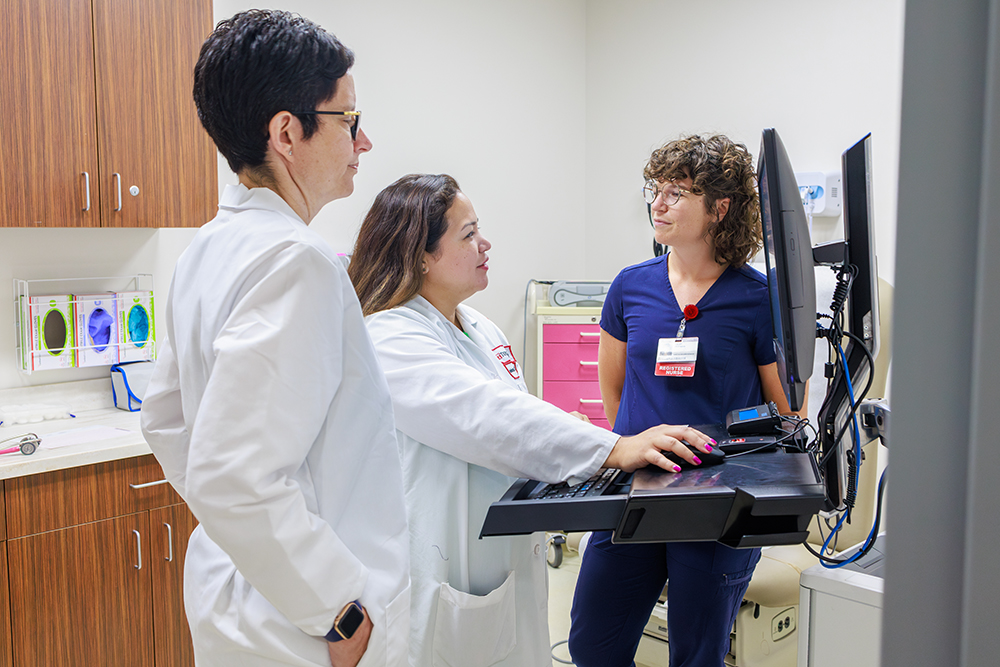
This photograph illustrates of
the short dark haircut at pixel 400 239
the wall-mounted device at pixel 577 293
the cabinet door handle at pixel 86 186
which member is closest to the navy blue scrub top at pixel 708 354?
the short dark haircut at pixel 400 239

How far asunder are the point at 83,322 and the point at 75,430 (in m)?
0.44

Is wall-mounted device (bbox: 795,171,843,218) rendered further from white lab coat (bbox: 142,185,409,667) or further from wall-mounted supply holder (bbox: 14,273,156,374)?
white lab coat (bbox: 142,185,409,667)

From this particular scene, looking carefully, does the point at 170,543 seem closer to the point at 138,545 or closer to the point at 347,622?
the point at 138,545

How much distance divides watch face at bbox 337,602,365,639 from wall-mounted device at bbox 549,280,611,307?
2955mm

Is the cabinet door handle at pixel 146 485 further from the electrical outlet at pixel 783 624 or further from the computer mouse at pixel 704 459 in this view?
the electrical outlet at pixel 783 624

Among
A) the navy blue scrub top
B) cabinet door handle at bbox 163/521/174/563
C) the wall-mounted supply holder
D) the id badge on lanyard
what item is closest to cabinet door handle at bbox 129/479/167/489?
cabinet door handle at bbox 163/521/174/563

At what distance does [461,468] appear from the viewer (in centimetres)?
135

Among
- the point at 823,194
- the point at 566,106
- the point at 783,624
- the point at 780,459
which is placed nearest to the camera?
the point at 780,459

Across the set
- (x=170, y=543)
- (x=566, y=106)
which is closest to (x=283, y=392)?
(x=170, y=543)

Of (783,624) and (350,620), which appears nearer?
(350,620)

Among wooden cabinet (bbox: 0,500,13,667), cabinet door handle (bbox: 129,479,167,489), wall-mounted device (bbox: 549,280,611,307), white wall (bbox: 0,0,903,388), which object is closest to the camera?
wooden cabinet (bbox: 0,500,13,667)

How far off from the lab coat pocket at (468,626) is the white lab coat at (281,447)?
0.30 m

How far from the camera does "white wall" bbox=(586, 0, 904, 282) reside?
325 centimetres

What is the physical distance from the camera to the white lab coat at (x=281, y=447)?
2.80 ft
